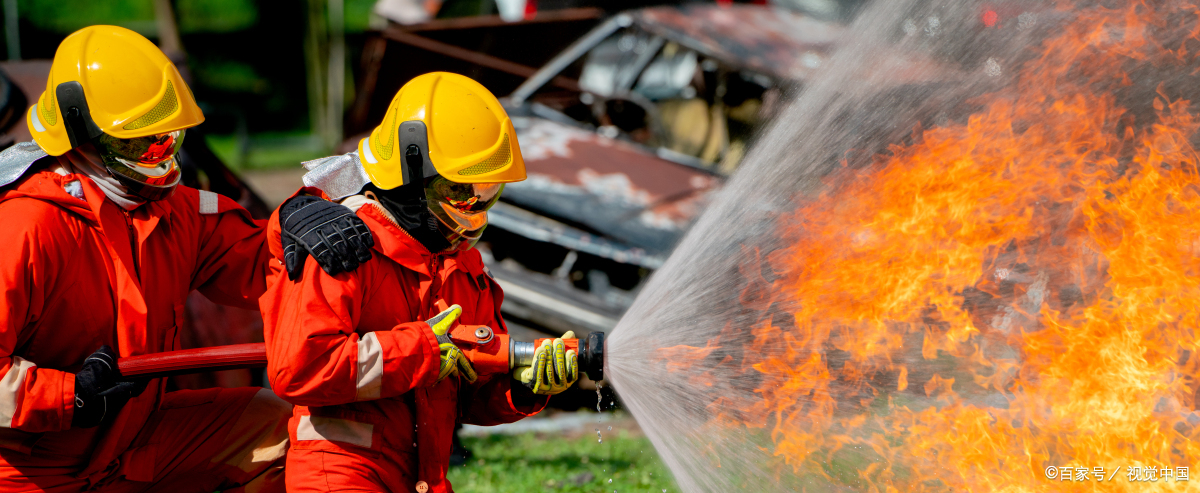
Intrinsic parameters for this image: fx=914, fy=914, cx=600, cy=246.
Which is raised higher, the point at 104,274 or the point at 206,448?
the point at 104,274

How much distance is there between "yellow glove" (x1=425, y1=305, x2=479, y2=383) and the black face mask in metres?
0.22

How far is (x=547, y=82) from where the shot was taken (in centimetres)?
676

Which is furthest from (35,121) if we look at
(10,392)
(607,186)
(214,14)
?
(214,14)

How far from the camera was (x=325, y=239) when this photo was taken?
2.42 m

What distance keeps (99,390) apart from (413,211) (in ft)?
3.22

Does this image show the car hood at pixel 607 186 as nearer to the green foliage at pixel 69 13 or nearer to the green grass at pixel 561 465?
the green grass at pixel 561 465

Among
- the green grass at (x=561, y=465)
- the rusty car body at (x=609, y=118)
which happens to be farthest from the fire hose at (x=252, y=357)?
the rusty car body at (x=609, y=118)

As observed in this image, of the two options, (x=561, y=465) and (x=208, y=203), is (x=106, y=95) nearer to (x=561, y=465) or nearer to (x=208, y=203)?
(x=208, y=203)

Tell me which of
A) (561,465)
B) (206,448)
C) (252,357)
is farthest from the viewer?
(561,465)

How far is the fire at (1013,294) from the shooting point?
3.75 m

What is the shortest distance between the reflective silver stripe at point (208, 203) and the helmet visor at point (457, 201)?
0.93 meters

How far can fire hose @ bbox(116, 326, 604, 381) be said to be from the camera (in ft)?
8.55

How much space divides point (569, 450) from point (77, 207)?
3.11 metres

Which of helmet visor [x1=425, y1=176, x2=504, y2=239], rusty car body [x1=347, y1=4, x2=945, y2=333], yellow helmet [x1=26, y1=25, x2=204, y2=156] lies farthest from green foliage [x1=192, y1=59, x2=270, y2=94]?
helmet visor [x1=425, y1=176, x2=504, y2=239]
